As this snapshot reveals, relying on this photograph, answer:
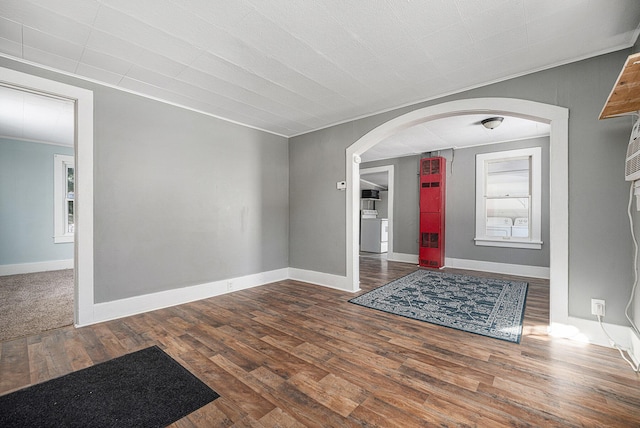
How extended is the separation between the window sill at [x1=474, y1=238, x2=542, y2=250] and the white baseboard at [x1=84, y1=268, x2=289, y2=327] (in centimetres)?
431

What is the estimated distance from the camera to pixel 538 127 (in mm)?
4594

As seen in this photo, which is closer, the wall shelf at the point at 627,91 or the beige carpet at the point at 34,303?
the wall shelf at the point at 627,91

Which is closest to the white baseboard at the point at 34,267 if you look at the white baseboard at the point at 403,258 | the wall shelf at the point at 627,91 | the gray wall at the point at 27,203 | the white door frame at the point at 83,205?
the gray wall at the point at 27,203

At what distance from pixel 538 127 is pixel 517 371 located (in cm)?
431

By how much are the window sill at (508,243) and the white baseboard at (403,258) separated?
140 centimetres

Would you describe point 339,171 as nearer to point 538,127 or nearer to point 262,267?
point 262,267

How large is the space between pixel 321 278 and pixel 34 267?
5767mm

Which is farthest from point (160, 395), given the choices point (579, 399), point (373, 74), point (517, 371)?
point (373, 74)

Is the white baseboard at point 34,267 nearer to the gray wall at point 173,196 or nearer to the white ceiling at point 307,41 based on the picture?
the gray wall at point 173,196

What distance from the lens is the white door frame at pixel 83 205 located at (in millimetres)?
2791

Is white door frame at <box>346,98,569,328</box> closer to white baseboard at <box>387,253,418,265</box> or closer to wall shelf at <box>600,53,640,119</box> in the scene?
wall shelf at <box>600,53,640,119</box>

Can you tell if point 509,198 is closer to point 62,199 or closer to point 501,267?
point 501,267

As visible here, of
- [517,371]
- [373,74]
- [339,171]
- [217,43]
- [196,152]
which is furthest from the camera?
[339,171]

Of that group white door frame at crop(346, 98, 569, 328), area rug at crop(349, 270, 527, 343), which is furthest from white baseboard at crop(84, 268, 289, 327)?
white door frame at crop(346, 98, 569, 328)
